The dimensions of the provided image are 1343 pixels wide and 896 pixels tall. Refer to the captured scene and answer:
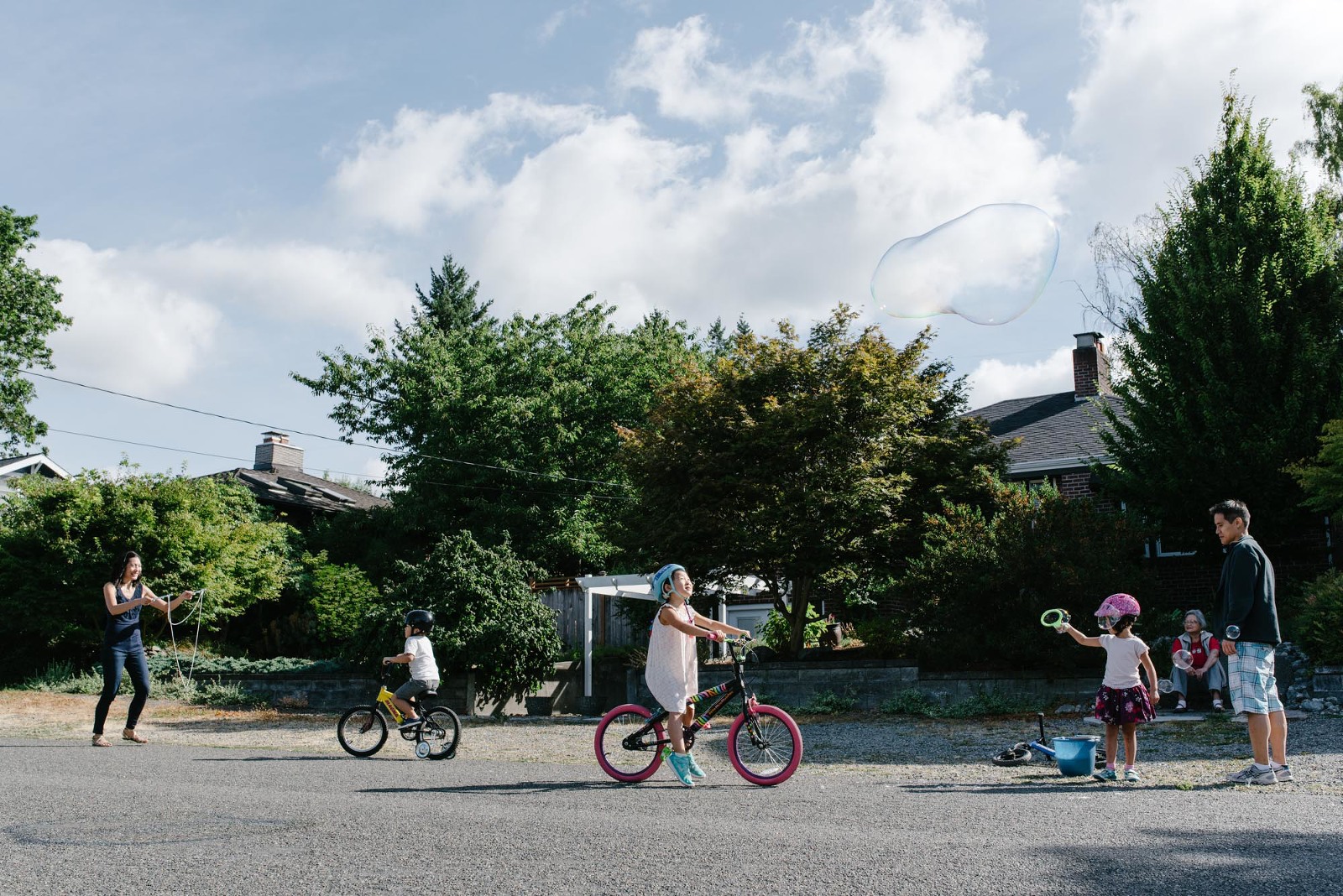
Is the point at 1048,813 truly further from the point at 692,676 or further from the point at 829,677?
the point at 829,677

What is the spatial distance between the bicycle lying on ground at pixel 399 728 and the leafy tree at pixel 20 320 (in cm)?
2756

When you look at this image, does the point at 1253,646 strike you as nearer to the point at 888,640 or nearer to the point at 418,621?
the point at 418,621

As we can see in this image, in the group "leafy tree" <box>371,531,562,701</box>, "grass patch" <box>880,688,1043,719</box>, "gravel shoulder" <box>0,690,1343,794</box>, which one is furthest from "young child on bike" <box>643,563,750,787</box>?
"leafy tree" <box>371,531,562,701</box>

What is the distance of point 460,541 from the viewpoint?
16.6 m

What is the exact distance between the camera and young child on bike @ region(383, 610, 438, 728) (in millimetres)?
10273

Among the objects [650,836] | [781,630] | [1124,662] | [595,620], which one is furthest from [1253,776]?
[595,620]

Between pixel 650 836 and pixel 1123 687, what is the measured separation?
426 centimetres

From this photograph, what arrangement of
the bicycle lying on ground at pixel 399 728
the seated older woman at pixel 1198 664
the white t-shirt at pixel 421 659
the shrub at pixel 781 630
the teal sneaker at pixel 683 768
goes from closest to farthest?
the teal sneaker at pixel 683 768, the bicycle lying on ground at pixel 399 728, the white t-shirt at pixel 421 659, the seated older woman at pixel 1198 664, the shrub at pixel 781 630

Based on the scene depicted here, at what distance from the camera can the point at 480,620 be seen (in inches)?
623

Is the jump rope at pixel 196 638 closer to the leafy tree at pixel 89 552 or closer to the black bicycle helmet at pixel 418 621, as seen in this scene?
the leafy tree at pixel 89 552

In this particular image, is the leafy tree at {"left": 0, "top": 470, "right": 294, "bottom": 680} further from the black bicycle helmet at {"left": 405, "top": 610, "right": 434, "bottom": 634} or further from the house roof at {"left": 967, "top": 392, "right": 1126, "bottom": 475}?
the house roof at {"left": 967, "top": 392, "right": 1126, "bottom": 475}

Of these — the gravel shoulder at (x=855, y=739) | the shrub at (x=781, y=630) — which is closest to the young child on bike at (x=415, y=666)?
the gravel shoulder at (x=855, y=739)

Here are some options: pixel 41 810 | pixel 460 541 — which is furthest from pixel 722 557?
pixel 41 810

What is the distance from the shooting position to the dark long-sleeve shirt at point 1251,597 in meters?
7.27
